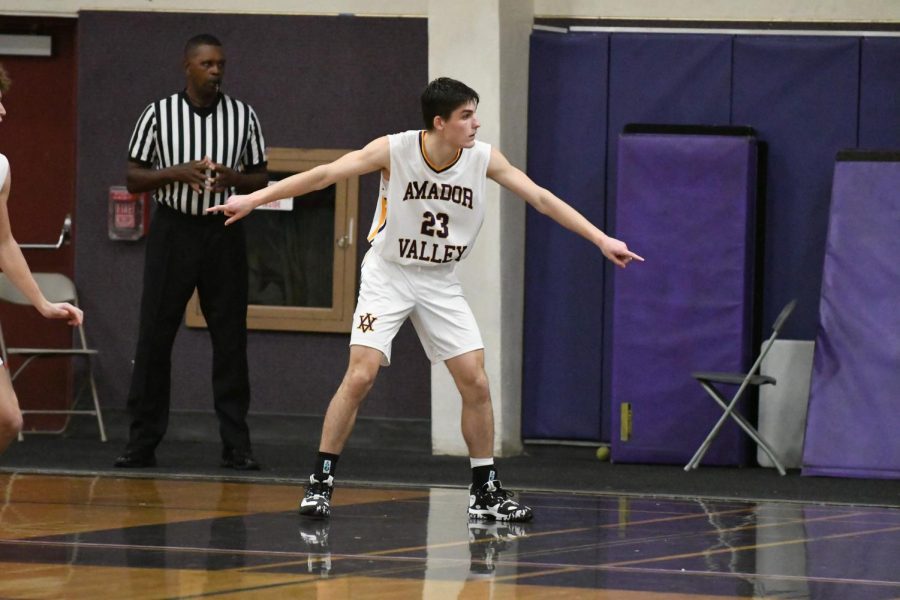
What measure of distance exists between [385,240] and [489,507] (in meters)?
1.04

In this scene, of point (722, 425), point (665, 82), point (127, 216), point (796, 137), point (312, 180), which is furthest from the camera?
point (127, 216)

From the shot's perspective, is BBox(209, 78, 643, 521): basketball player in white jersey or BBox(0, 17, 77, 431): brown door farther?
BBox(0, 17, 77, 431): brown door

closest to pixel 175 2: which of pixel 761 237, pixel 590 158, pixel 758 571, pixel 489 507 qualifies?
pixel 590 158

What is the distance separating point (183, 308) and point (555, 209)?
257cm

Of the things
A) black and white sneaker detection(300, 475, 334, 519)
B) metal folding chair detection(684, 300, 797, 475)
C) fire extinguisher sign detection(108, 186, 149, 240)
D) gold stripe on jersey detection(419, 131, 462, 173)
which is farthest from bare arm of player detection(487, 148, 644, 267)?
fire extinguisher sign detection(108, 186, 149, 240)

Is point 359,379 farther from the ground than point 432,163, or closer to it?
closer to it

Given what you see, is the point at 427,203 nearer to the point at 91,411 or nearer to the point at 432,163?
the point at 432,163

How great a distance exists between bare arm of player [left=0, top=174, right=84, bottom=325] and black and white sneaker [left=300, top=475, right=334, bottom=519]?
4.31ft

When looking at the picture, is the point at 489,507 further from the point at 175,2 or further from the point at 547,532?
the point at 175,2

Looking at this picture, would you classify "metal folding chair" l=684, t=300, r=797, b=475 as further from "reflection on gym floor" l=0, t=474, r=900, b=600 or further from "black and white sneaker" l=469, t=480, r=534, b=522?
"black and white sneaker" l=469, t=480, r=534, b=522

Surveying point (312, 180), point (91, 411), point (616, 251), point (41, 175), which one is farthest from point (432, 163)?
point (41, 175)

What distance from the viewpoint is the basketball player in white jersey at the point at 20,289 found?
14.9 ft

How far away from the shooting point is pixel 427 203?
224 inches

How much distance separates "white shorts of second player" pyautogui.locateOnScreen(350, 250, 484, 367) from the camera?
5.75 meters
